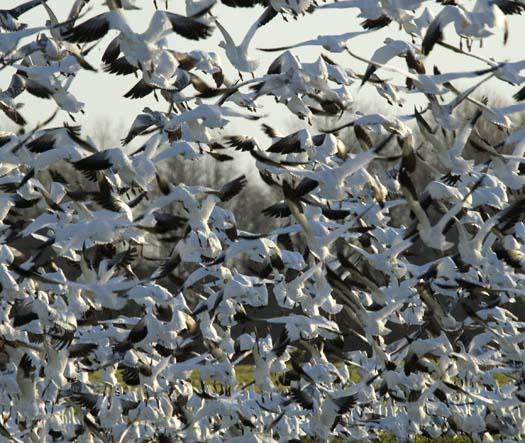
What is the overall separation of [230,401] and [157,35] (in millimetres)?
4110

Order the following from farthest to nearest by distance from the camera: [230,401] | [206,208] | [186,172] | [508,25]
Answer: [186,172]
[230,401]
[206,208]
[508,25]

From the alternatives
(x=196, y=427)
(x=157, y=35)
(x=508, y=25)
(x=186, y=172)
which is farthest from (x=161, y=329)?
(x=186, y=172)

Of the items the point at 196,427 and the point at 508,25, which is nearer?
the point at 508,25

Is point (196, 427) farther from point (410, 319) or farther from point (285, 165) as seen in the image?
point (285, 165)

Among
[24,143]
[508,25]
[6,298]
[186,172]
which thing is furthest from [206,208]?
[186,172]

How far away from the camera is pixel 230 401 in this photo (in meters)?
9.94

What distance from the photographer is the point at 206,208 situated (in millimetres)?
8125

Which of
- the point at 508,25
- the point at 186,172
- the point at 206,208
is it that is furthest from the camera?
the point at 186,172

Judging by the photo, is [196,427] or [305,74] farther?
[196,427]

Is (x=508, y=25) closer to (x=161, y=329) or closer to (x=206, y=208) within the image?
(x=206, y=208)

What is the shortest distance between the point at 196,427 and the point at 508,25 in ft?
17.8

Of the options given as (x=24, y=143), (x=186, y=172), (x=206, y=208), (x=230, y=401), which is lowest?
(x=186, y=172)

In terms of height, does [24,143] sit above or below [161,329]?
above

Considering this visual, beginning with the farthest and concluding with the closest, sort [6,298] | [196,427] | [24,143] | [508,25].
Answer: [196,427], [6,298], [24,143], [508,25]
